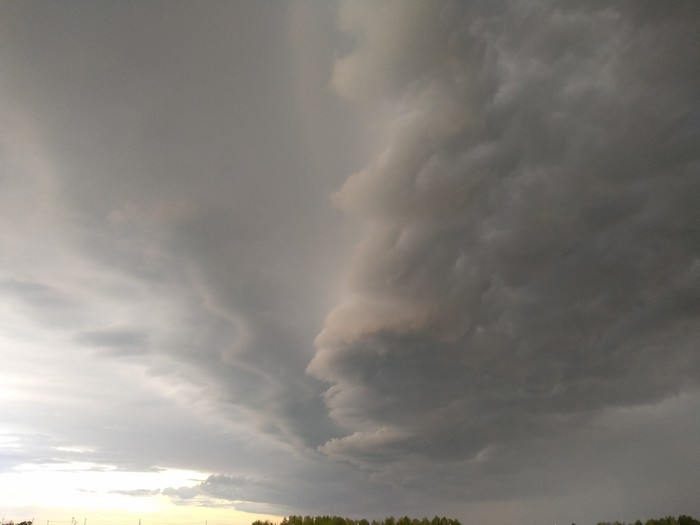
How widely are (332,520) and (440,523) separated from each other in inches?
366

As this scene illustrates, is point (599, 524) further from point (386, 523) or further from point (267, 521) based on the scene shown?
point (267, 521)

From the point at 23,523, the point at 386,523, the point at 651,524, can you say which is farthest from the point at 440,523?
the point at 23,523

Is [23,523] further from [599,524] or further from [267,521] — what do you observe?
[599,524]

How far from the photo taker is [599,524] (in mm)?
40594

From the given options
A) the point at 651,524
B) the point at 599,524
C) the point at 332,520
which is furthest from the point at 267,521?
the point at 651,524

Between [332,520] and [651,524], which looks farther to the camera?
[651,524]

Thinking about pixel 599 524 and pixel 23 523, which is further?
pixel 23 523

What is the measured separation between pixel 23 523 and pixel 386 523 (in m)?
53.9

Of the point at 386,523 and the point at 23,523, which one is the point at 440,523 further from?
the point at 23,523

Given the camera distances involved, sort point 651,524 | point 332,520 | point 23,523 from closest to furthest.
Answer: point 332,520, point 651,524, point 23,523

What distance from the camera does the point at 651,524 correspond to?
3988 centimetres

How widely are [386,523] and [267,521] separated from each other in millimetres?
11039

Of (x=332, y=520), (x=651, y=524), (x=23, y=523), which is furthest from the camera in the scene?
(x=23, y=523)

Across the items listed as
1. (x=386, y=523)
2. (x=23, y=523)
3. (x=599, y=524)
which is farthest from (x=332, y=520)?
(x=23, y=523)
